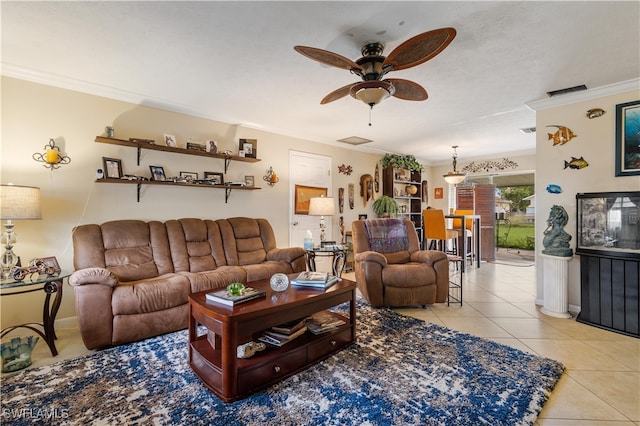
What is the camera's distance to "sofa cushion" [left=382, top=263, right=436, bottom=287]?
3248 mm

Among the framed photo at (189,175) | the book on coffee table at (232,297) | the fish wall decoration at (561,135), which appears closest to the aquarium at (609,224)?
the fish wall decoration at (561,135)

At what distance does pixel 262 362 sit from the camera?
181 centimetres

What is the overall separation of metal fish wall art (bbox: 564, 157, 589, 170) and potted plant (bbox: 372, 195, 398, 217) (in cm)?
293

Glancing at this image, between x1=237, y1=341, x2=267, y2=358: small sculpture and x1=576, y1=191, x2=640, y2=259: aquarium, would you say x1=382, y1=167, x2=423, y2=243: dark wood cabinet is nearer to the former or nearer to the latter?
x1=576, y1=191, x2=640, y2=259: aquarium

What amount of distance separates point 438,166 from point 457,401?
675 cm

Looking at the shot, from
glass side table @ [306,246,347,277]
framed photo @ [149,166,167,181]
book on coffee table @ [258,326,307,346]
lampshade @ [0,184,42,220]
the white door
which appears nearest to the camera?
book on coffee table @ [258,326,307,346]

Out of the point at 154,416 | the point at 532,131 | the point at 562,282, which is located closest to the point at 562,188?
the point at 562,282

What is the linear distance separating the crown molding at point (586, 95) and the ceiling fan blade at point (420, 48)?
2518 millimetres

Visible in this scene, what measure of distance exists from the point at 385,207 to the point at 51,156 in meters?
4.99

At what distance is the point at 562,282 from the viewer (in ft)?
10.4

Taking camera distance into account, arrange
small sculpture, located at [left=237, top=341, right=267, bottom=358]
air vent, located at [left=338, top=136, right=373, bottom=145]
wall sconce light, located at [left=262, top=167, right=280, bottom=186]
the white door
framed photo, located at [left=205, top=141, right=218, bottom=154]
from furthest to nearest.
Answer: air vent, located at [left=338, top=136, right=373, bottom=145], the white door, wall sconce light, located at [left=262, top=167, right=280, bottom=186], framed photo, located at [left=205, top=141, right=218, bottom=154], small sculpture, located at [left=237, top=341, right=267, bottom=358]

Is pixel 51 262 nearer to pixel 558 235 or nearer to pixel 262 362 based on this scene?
pixel 262 362

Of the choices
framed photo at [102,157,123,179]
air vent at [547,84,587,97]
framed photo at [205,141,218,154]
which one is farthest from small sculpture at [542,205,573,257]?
framed photo at [102,157,123,179]

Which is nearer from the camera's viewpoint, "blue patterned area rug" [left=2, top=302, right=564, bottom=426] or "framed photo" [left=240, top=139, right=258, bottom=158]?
"blue patterned area rug" [left=2, top=302, right=564, bottom=426]
